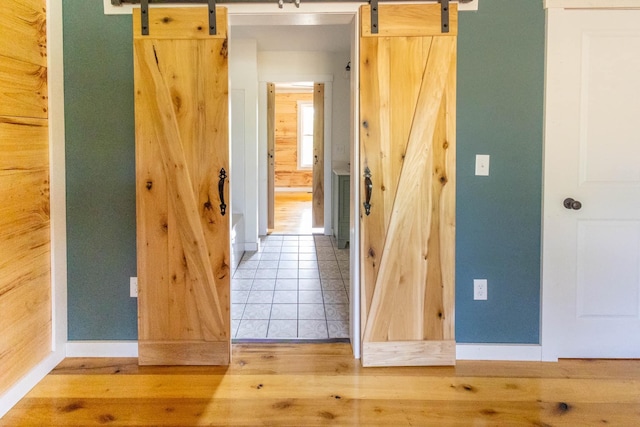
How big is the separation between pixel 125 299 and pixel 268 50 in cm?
418

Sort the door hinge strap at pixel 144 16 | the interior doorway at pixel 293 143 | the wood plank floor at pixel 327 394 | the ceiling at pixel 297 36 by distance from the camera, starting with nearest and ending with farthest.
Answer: the wood plank floor at pixel 327 394 < the door hinge strap at pixel 144 16 < the ceiling at pixel 297 36 < the interior doorway at pixel 293 143

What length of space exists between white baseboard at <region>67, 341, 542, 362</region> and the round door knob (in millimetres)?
749

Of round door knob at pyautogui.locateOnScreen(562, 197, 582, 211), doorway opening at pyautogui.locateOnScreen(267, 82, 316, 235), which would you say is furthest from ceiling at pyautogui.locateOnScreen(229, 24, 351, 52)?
doorway opening at pyautogui.locateOnScreen(267, 82, 316, 235)

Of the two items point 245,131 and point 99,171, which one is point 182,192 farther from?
point 245,131

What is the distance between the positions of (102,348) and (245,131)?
3.31 metres

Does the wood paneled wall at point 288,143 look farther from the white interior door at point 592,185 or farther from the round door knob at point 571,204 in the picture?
the round door knob at point 571,204

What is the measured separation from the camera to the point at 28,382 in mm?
2242

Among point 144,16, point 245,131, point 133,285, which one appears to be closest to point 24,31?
point 144,16

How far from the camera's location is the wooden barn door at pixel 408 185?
242cm

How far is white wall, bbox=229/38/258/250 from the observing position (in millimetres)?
5453

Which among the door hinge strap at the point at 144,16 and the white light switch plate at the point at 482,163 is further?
the white light switch plate at the point at 482,163

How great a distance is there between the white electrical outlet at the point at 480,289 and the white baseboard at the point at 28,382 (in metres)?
2.19

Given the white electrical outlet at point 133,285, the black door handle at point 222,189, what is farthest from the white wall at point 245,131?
the black door handle at point 222,189

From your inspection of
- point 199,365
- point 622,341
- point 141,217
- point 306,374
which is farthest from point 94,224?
point 622,341
